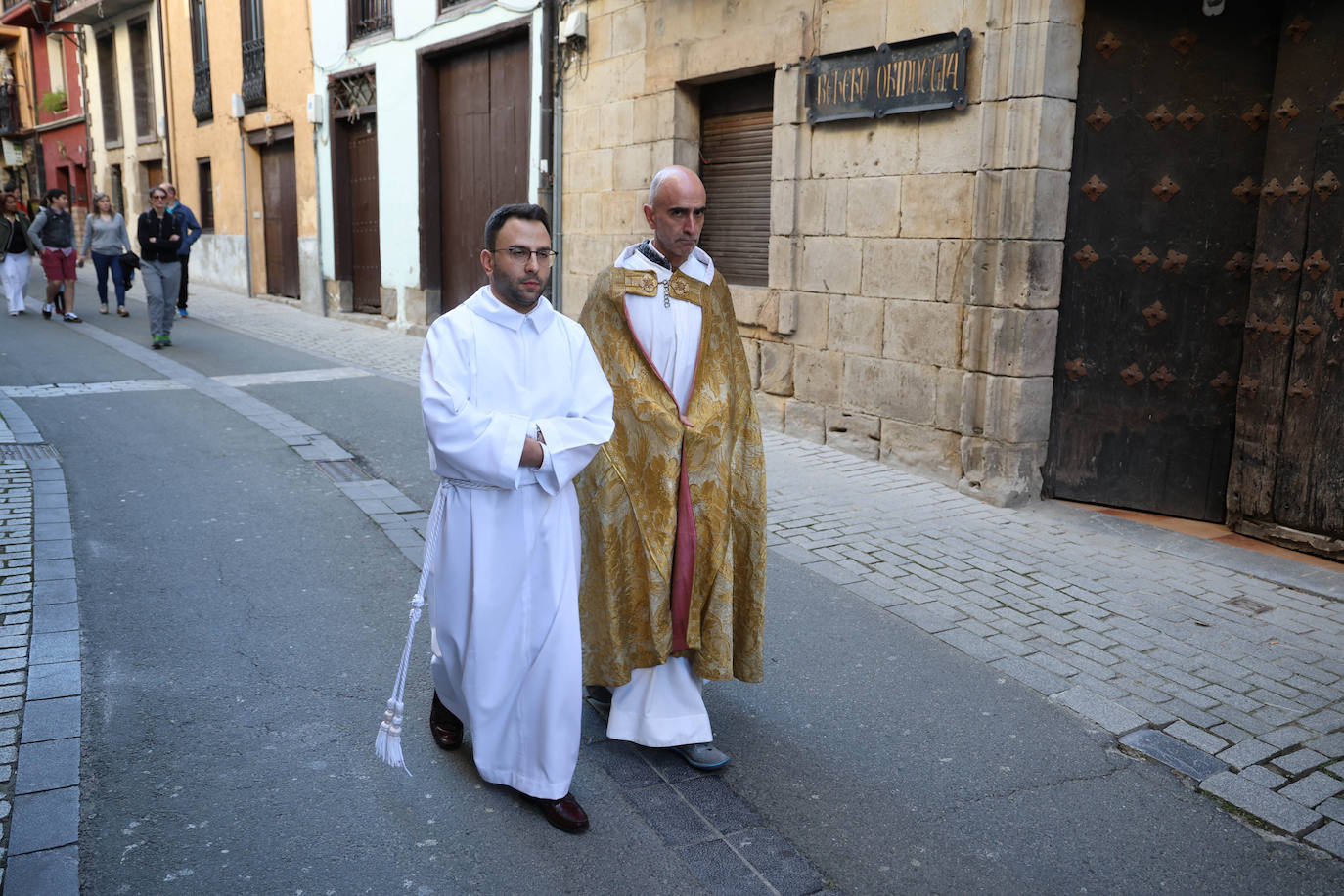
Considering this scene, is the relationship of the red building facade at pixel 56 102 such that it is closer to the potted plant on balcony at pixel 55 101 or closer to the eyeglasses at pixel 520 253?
the potted plant on balcony at pixel 55 101

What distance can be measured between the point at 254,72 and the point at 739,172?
13.7 meters

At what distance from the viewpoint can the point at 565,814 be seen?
3.02 metres

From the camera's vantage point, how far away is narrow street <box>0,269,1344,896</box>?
9.53ft

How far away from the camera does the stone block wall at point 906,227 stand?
6.59 meters

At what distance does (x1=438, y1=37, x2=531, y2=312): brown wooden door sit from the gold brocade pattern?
9.86 metres

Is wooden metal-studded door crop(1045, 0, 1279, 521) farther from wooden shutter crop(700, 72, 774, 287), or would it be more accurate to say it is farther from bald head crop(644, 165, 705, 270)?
bald head crop(644, 165, 705, 270)

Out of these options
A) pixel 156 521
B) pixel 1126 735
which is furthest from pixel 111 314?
pixel 1126 735

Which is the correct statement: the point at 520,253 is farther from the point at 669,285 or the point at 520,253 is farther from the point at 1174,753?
the point at 1174,753

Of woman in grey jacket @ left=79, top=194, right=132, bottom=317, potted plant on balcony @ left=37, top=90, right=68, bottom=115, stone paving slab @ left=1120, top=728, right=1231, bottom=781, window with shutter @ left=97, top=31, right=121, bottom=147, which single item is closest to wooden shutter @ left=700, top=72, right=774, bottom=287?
stone paving slab @ left=1120, top=728, right=1231, bottom=781

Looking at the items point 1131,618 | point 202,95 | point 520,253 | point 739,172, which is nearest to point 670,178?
point 520,253

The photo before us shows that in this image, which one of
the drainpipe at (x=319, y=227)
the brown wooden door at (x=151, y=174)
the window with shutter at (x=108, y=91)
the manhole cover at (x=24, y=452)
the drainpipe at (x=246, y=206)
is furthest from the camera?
the window with shutter at (x=108, y=91)

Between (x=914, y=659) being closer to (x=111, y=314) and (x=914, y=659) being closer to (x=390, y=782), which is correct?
(x=390, y=782)

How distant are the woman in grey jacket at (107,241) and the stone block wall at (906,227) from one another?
9225mm

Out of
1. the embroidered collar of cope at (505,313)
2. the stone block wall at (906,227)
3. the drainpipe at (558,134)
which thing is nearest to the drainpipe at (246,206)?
the drainpipe at (558,134)
